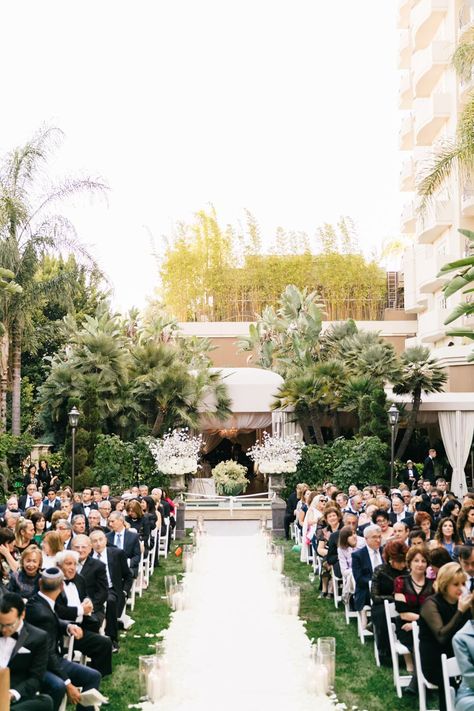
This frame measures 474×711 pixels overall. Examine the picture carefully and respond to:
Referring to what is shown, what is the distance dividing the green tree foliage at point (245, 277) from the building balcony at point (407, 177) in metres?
8.64

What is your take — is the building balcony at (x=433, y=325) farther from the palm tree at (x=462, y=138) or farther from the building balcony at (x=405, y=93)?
the palm tree at (x=462, y=138)

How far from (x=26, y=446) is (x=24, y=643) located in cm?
2111

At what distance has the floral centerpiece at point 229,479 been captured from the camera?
27.7 meters

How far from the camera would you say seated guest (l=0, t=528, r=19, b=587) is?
925 cm

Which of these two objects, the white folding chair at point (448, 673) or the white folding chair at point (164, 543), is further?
the white folding chair at point (164, 543)

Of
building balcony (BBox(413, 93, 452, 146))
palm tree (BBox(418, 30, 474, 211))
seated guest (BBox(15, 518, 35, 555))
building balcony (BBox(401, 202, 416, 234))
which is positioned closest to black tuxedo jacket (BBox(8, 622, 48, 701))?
seated guest (BBox(15, 518, 35, 555))

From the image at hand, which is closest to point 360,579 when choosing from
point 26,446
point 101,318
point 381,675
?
point 381,675

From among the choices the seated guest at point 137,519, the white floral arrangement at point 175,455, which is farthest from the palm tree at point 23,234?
the seated guest at point 137,519

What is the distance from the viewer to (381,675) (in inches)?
363

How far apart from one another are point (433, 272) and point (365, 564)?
30.2 m

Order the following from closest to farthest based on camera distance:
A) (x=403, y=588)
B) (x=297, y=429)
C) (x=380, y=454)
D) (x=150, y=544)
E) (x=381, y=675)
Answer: (x=403, y=588) → (x=381, y=675) → (x=150, y=544) → (x=380, y=454) → (x=297, y=429)

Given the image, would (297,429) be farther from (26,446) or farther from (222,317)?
(222,317)

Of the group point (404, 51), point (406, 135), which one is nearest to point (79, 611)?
point (406, 135)

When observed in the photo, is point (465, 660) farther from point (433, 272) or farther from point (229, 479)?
point (433, 272)
